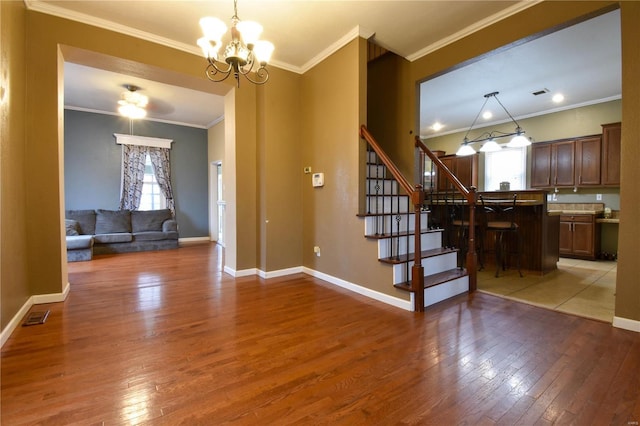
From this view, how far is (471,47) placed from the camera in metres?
3.31

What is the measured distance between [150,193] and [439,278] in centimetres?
707

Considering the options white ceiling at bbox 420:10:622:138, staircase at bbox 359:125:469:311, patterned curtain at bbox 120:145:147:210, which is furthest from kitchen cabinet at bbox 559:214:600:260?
patterned curtain at bbox 120:145:147:210

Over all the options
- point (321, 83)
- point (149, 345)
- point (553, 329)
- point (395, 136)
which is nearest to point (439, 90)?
point (395, 136)

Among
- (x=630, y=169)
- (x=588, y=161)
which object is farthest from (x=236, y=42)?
(x=588, y=161)

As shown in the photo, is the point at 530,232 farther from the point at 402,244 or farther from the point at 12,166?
the point at 12,166

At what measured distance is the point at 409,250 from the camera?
3.38 metres

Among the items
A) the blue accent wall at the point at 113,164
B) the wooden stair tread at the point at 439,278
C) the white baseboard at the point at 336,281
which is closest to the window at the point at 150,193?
the blue accent wall at the point at 113,164

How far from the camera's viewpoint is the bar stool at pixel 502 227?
4070 mm

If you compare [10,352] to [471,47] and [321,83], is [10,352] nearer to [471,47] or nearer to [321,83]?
[321,83]

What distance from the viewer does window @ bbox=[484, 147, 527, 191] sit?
6.66 m

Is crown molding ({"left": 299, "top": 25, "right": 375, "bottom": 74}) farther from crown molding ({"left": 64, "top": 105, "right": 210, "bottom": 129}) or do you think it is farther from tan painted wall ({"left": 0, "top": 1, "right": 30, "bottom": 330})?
crown molding ({"left": 64, "top": 105, "right": 210, "bottom": 129})

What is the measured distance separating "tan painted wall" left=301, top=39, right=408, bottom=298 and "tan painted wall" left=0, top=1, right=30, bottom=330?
118 inches

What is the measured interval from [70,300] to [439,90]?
6.11 metres

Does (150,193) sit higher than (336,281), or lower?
higher
